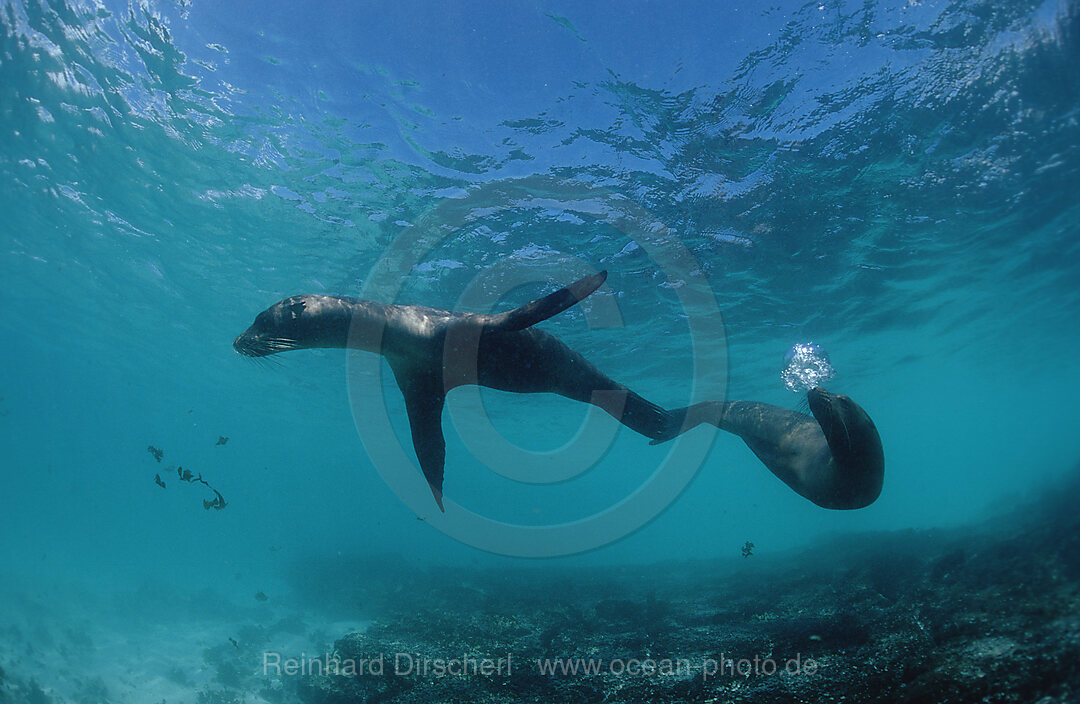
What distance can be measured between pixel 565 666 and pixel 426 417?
3.75 metres

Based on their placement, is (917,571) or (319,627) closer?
(917,571)

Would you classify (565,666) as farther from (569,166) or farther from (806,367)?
(806,367)

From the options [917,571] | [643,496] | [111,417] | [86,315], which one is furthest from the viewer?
[643,496]

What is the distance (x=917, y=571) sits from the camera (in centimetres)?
924

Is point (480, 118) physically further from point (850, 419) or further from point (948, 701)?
point (948, 701)

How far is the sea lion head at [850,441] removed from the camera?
365cm

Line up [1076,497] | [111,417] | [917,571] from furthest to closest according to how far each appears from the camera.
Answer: [111,417]
[1076,497]
[917,571]

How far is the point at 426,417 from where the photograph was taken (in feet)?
17.0

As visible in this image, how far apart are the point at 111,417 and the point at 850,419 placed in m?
71.9

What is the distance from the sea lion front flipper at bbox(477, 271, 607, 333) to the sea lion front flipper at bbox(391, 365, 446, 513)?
1158 millimetres

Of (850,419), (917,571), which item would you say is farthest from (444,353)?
(917,571)

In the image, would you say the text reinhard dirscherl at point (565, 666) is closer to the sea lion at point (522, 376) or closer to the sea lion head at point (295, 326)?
the sea lion at point (522, 376)

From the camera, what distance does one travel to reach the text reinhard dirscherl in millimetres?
4541

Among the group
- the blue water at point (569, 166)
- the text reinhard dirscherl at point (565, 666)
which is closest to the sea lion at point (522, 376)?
the text reinhard dirscherl at point (565, 666)
